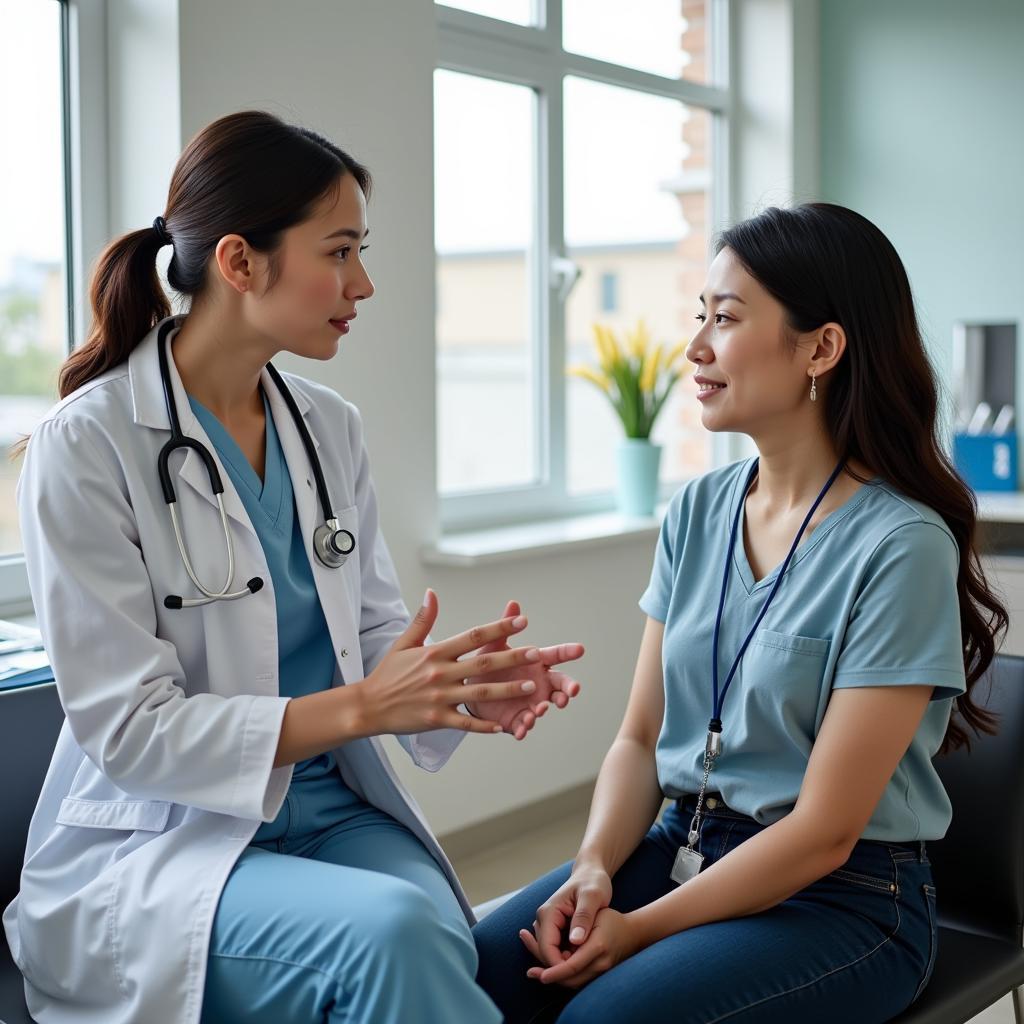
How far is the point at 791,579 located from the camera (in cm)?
156

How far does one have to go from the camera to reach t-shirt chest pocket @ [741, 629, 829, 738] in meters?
1.49

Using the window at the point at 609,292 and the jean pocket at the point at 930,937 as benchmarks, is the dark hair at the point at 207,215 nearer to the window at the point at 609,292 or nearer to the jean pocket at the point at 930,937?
the jean pocket at the point at 930,937

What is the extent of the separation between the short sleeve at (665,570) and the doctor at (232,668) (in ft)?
0.91

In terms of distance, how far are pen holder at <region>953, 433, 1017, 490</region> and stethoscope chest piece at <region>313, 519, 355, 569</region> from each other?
2752 millimetres

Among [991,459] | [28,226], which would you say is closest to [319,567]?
[28,226]

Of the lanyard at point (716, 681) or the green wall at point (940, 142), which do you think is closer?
the lanyard at point (716, 681)

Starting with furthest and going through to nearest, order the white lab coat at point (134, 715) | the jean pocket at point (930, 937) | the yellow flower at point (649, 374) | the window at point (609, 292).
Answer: the window at point (609, 292)
the yellow flower at point (649, 374)
the jean pocket at point (930, 937)
the white lab coat at point (134, 715)

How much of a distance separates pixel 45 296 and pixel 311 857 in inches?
53.8

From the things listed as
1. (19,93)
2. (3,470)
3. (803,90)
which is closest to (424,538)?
(3,470)

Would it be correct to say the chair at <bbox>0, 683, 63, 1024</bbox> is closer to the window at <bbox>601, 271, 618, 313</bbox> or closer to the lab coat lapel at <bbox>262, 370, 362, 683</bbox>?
the lab coat lapel at <bbox>262, 370, 362, 683</bbox>

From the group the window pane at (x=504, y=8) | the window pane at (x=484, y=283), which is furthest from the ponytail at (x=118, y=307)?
the window pane at (x=504, y=8)

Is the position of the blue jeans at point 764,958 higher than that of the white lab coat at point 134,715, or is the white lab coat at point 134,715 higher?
the white lab coat at point 134,715

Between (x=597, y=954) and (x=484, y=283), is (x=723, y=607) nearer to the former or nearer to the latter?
(x=597, y=954)

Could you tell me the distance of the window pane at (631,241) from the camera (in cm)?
374
